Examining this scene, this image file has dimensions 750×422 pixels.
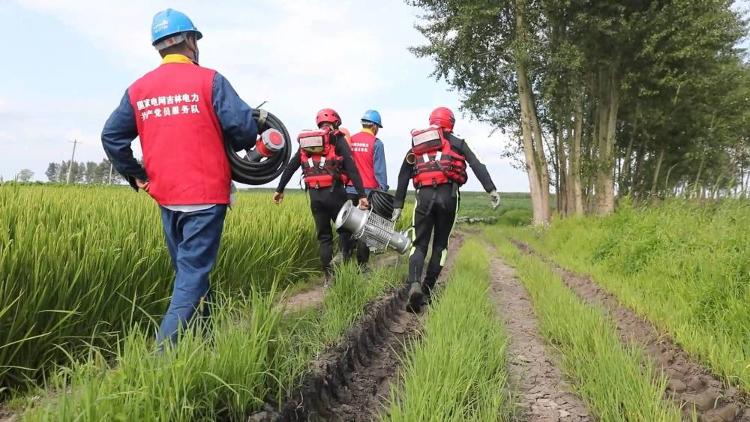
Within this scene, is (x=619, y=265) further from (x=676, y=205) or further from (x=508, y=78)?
(x=508, y=78)

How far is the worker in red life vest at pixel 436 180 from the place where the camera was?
16.2 feet

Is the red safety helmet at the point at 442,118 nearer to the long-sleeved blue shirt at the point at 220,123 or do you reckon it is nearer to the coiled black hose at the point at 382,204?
the coiled black hose at the point at 382,204

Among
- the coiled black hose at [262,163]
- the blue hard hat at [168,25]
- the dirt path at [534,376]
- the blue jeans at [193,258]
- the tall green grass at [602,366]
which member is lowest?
the dirt path at [534,376]

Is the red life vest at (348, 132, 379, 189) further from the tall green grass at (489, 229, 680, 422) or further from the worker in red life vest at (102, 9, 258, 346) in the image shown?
the worker in red life vest at (102, 9, 258, 346)

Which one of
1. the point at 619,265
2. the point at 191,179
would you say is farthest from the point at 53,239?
the point at 619,265

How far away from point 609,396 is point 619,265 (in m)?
5.10

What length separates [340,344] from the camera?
9.77ft

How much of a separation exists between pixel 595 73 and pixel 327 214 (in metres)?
13.7

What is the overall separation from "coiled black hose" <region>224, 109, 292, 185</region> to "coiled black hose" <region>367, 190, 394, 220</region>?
9.86 feet

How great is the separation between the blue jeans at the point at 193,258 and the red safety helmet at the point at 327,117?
3.01 metres

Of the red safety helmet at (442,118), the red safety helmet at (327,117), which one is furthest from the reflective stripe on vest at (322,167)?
the red safety helmet at (442,118)

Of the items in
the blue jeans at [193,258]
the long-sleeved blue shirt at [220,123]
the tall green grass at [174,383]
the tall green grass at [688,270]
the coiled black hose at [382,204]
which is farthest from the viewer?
the coiled black hose at [382,204]

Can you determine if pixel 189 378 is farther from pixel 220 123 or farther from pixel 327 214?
pixel 327 214

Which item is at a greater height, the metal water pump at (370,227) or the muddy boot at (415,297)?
the metal water pump at (370,227)
